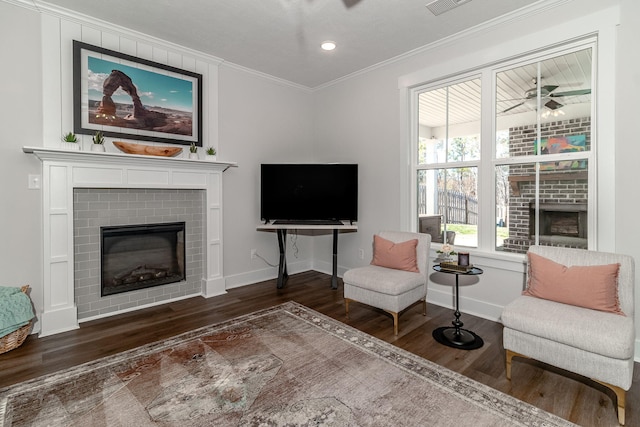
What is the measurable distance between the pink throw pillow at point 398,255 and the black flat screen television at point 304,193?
38.1 inches

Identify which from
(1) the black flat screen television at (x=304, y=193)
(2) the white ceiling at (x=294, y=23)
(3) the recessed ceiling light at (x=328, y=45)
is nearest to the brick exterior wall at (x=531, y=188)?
(2) the white ceiling at (x=294, y=23)

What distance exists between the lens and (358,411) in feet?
6.01

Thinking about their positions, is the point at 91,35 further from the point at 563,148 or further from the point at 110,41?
the point at 563,148

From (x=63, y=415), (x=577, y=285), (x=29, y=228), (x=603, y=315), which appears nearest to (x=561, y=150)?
(x=577, y=285)

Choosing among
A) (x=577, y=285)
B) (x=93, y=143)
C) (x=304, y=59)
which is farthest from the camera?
(x=304, y=59)

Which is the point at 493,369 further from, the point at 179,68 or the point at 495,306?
the point at 179,68

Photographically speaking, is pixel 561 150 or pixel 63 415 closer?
pixel 63 415

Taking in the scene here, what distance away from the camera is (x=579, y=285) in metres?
2.16

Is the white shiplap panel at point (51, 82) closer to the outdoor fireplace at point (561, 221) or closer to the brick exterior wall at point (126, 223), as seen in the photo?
the brick exterior wall at point (126, 223)

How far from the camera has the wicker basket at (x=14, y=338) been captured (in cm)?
246

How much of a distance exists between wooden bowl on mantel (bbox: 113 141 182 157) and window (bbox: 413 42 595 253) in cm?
270

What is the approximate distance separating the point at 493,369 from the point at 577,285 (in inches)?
31.4

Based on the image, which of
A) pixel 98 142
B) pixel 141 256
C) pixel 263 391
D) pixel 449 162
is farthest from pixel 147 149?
pixel 449 162

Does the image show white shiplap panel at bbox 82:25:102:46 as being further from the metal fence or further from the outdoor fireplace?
the outdoor fireplace
